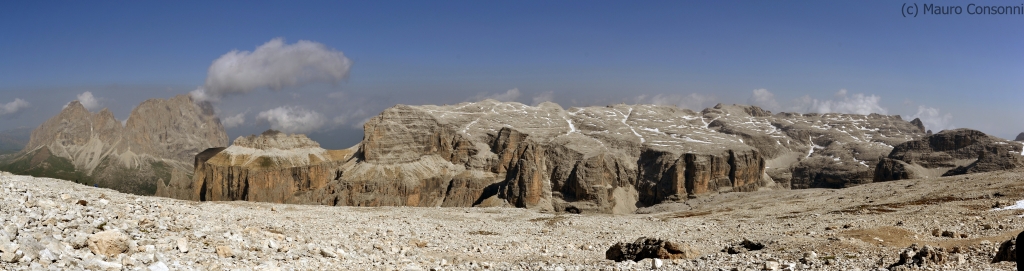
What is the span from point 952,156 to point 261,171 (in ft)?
545

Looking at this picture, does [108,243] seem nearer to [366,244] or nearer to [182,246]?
[182,246]

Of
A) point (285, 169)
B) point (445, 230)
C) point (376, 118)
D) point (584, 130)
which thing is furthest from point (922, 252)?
point (584, 130)

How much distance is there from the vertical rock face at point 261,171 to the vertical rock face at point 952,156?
13013cm

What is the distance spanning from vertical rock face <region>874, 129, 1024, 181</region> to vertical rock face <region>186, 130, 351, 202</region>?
13013 centimetres

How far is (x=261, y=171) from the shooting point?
473ft

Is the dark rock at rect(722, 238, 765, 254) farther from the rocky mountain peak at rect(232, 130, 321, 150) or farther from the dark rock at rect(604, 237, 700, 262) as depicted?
the rocky mountain peak at rect(232, 130, 321, 150)

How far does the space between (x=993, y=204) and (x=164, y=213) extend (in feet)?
182

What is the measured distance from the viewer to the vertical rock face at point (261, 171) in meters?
140

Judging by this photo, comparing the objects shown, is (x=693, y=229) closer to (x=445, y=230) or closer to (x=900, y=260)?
(x=445, y=230)

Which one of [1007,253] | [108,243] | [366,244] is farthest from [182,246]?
[1007,253]

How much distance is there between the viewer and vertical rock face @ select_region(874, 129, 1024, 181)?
401 ft

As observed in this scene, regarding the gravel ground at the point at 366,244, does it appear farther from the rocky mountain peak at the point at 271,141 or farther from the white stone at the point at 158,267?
the rocky mountain peak at the point at 271,141

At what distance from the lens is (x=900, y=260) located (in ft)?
60.6

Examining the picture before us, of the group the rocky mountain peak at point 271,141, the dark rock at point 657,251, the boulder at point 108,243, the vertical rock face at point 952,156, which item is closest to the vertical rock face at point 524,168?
the vertical rock face at point 952,156
